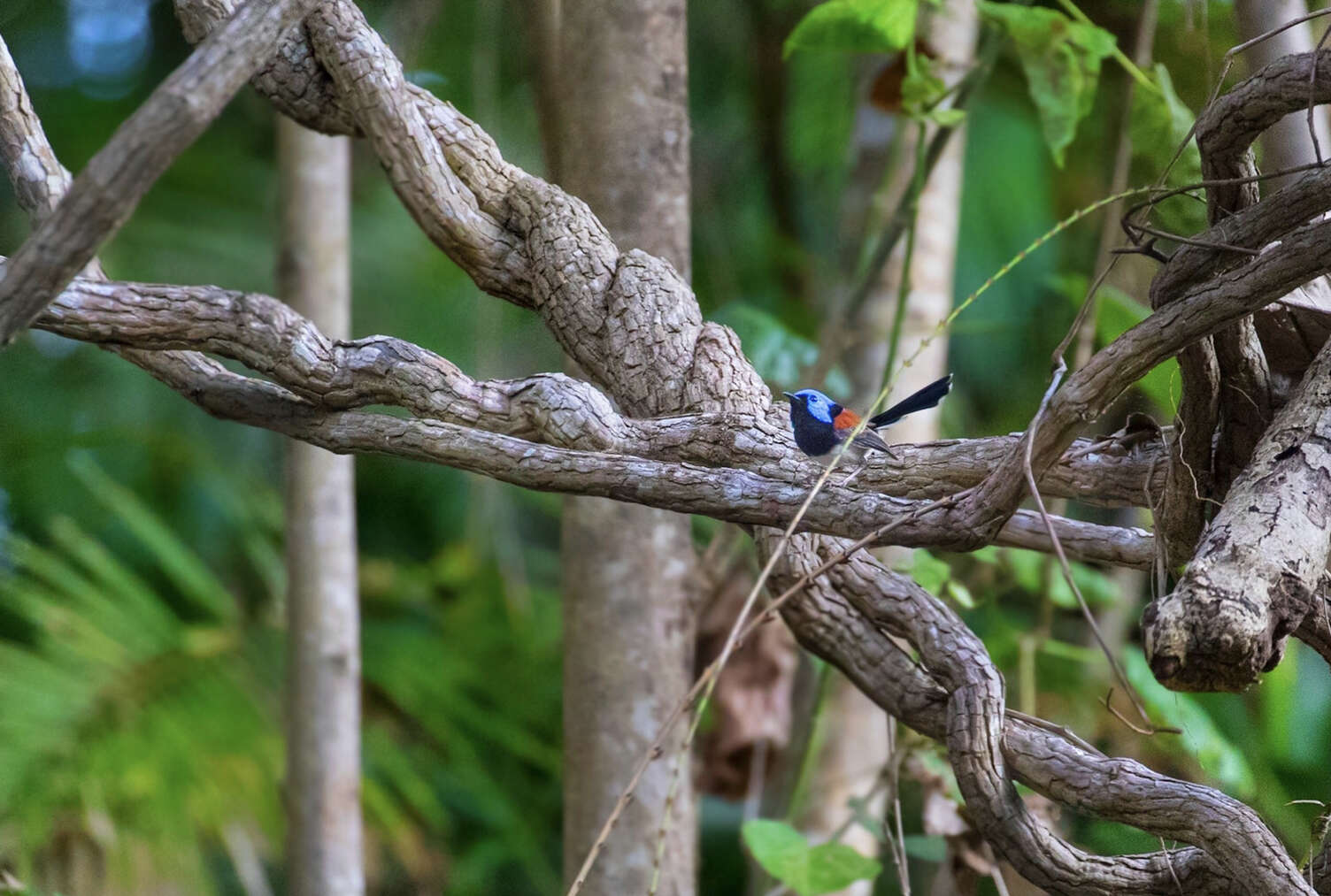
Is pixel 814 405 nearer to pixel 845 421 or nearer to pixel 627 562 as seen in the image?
pixel 845 421

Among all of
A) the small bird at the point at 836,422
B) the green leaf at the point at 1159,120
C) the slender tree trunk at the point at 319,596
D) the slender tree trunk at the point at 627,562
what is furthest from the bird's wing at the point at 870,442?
the slender tree trunk at the point at 319,596

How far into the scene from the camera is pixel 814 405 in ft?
5.47

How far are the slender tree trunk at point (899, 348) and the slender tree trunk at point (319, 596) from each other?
121cm

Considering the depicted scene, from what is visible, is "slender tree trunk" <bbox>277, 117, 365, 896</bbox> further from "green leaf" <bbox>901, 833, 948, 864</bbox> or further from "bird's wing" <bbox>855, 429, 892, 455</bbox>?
"bird's wing" <bbox>855, 429, 892, 455</bbox>

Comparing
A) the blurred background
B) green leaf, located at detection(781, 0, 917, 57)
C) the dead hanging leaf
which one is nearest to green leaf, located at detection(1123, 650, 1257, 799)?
the blurred background

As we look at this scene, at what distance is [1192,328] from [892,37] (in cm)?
114

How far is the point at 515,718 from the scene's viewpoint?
4531mm

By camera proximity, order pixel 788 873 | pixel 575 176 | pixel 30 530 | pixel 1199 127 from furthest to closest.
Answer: pixel 30 530 → pixel 575 176 → pixel 788 873 → pixel 1199 127

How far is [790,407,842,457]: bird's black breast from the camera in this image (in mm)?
1485

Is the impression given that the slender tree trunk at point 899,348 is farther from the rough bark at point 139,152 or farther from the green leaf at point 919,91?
the rough bark at point 139,152

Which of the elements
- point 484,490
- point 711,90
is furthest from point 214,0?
point 711,90

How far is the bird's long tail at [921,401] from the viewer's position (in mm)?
1469

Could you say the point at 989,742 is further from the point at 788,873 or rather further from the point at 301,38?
the point at 301,38

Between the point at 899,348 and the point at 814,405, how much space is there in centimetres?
159
